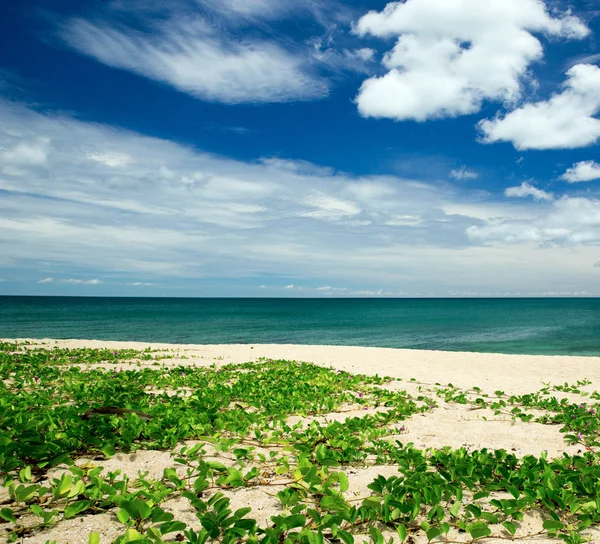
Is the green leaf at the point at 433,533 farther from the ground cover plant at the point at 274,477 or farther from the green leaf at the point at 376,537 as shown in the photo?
the green leaf at the point at 376,537

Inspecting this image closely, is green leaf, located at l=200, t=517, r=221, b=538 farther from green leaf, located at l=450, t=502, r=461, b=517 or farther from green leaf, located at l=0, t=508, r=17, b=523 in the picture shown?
green leaf, located at l=450, t=502, r=461, b=517

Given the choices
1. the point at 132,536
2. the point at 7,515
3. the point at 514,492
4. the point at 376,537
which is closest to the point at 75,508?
the point at 7,515

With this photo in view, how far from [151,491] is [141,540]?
37.8 inches

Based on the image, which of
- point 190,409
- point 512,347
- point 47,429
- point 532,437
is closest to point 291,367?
point 190,409

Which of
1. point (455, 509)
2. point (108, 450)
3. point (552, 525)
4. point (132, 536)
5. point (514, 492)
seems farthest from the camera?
point (108, 450)

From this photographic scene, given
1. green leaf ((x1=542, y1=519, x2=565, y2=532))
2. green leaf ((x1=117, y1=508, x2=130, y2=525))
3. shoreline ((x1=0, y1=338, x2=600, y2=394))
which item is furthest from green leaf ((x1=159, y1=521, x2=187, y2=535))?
shoreline ((x1=0, y1=338, x2=600, y2=394))

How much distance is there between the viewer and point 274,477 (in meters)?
4.17

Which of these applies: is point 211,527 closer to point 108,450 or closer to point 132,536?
point 132,536

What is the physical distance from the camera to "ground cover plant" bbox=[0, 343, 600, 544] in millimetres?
3062

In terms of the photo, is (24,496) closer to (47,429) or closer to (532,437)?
(47,429)

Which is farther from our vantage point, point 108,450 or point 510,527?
point 108,450

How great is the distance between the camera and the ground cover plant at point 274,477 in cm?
306

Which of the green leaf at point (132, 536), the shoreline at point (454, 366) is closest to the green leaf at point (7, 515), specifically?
→ the green leaf at point (132, 536)

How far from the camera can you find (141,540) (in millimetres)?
2656
